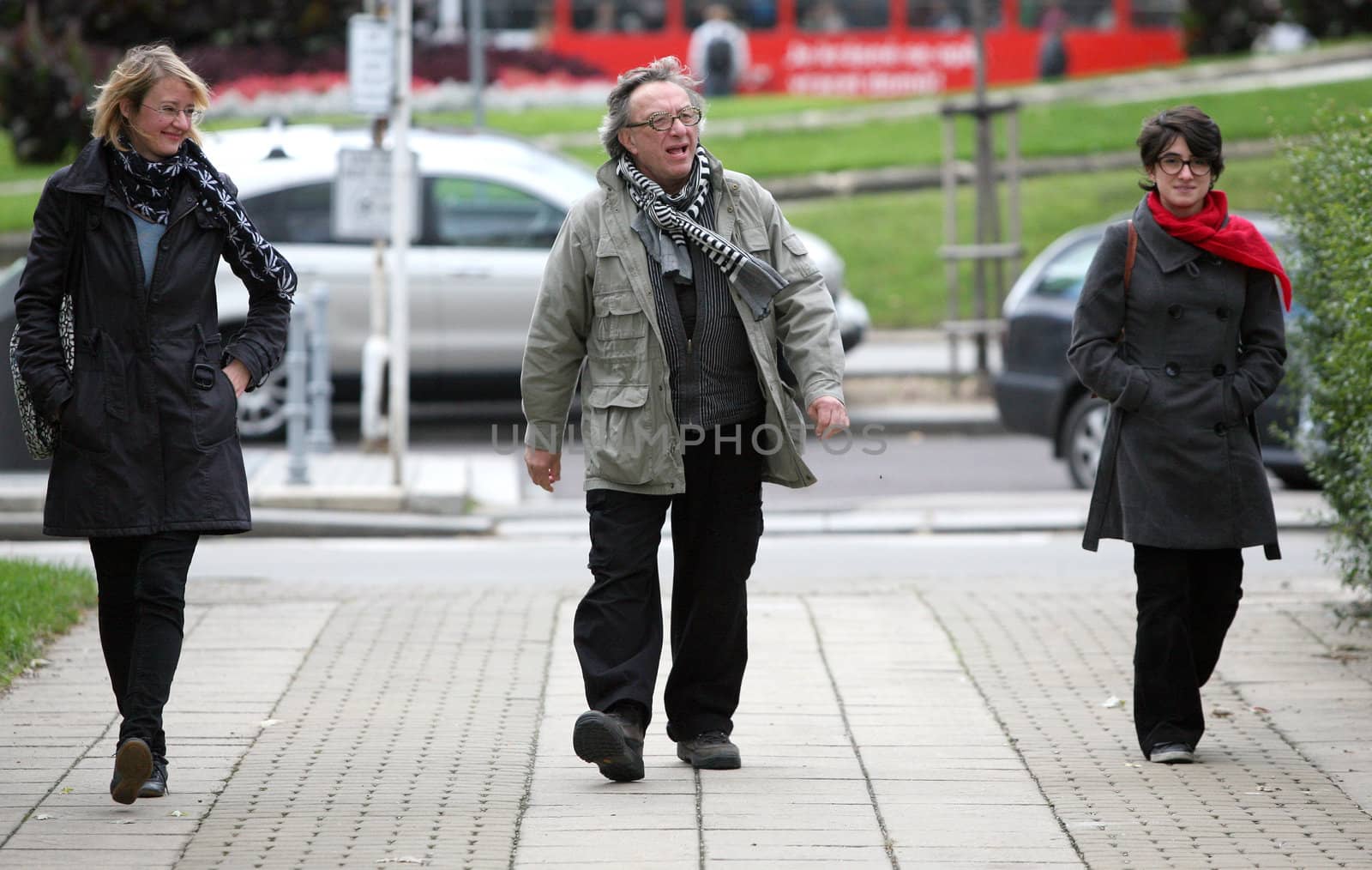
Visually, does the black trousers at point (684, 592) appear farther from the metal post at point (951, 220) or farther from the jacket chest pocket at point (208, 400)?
the metal post at point (951, 220)

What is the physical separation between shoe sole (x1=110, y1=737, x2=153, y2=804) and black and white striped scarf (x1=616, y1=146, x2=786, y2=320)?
1731 mm

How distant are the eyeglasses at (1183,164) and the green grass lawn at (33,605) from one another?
378cm

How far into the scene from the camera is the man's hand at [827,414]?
5.04 m

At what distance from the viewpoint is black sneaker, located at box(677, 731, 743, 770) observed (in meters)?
5.32

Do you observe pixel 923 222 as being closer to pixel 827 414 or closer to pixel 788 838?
pixel 827 414

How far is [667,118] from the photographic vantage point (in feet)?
17.0

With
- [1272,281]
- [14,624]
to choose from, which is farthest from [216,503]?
[1272,281]

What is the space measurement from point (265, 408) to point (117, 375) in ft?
31.7

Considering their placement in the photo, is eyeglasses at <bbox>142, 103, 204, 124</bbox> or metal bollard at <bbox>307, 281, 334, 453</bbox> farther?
metal bollard at <bbox>307, 281, 334, 453</bbox>

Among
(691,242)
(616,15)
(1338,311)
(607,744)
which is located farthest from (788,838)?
(616,15)

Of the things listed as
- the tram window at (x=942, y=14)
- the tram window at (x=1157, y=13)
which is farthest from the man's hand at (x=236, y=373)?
the tram window at (x=1157, y=13)

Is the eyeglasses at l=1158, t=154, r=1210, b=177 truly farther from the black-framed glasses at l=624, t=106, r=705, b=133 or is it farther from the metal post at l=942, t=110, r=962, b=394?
the metal post at l=942, t=110, r=962, b=394

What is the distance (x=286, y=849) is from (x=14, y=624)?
2684 millimetres

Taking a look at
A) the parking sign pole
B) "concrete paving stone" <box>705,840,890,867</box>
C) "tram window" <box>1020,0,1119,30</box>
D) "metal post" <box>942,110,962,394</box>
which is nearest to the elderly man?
"concrete paving stone" <box>705,840,890,867</box>
